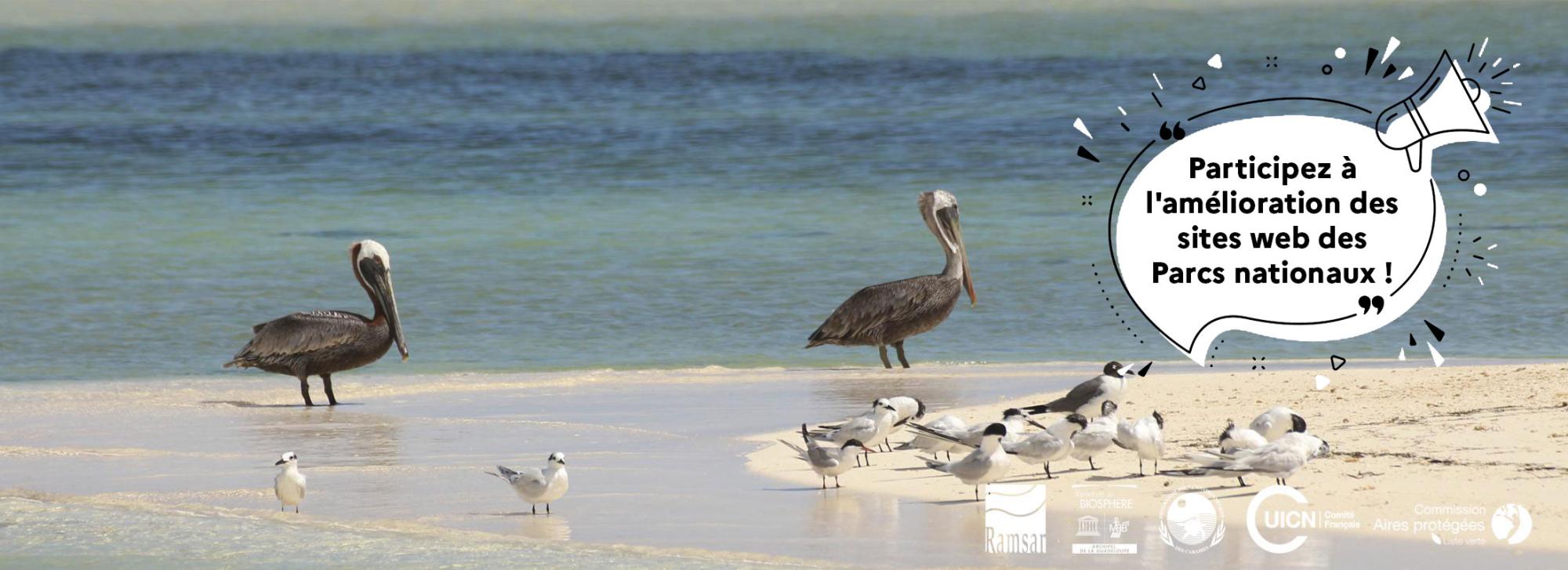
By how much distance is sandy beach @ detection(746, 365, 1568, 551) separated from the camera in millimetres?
7137

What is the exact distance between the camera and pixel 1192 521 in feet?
22.9

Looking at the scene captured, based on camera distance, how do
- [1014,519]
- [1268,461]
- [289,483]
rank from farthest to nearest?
[289,483], [1268,461], [1014,519]

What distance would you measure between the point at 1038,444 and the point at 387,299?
5.37 m

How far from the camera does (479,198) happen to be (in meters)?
31.0

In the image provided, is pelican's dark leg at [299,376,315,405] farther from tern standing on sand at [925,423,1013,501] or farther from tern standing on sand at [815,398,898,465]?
tern standing on sand at [925,423,1013,501]

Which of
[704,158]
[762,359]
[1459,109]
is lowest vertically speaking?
[762,359]

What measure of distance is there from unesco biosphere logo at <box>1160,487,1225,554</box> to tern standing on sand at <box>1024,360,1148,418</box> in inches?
84.2

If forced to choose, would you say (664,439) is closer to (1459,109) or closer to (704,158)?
(1459,109)

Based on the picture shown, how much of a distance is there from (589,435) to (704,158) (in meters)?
27.2

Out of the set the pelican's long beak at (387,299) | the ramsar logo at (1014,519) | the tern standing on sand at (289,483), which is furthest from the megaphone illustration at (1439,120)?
the pelican's long beak at (387,299)

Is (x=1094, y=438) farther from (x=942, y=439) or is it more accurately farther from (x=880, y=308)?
(x=880, y=308)

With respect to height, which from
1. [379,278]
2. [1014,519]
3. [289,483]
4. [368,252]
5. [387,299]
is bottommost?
[1014,519]

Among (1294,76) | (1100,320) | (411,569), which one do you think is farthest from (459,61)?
(411,569)

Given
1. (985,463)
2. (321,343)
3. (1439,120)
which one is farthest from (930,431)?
(321,343)
